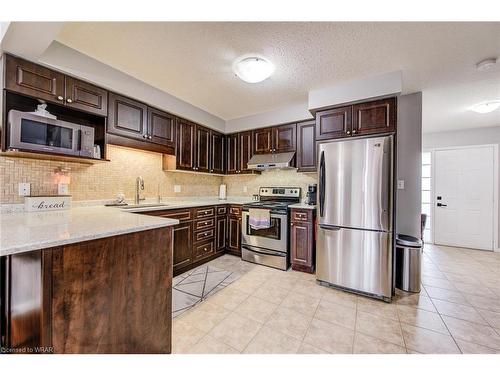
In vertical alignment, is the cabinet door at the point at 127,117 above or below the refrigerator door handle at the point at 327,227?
above

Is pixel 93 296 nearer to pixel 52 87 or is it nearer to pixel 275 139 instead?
pixel 52 87

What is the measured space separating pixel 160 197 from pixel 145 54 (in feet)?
6.28

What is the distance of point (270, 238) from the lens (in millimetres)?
3131

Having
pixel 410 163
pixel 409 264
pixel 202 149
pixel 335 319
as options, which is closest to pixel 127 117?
pixel 202 149

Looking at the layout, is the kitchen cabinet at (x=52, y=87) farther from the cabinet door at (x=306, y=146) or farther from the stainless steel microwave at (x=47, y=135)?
the cabinet door at (x=306, y=146)

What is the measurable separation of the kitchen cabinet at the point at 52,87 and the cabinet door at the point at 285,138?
234 cm

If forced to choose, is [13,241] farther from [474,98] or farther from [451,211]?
[451,211]

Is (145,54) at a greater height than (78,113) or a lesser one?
greater

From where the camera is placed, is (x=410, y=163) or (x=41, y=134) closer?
(x=41, y=134)

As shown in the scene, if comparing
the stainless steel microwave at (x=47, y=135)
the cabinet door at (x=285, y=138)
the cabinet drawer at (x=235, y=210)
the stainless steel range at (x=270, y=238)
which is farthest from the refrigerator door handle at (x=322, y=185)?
the stainless steel microwave at (x=47, y=135)

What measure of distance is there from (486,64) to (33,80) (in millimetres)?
4079

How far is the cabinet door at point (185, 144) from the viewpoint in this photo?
3.15 m
